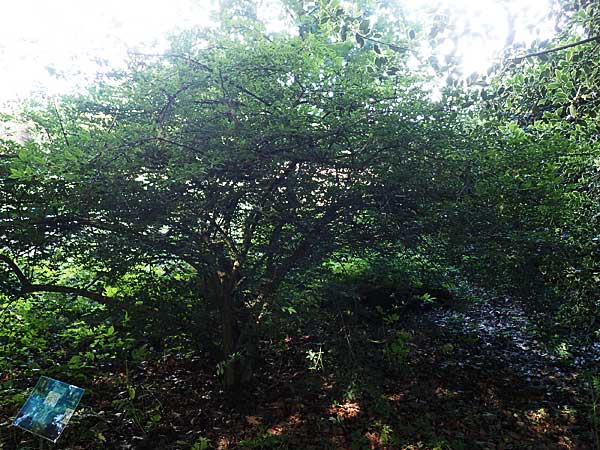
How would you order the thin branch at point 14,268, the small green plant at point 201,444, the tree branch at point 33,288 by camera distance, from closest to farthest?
the thin branch at point 14,268, the tree branch at point 33,288, the small green plant at point 201,444

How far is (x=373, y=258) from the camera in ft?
12.8

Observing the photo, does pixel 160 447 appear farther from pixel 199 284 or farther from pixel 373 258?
pixel 373 258

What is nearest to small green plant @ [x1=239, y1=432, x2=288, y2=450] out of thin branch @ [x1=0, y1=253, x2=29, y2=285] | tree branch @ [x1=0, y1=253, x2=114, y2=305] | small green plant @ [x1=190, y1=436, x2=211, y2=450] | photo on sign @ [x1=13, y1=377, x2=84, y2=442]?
small green plant @ [x1=190, y1=436, x2=211, y2=450]

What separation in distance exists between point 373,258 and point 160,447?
91.4 inches

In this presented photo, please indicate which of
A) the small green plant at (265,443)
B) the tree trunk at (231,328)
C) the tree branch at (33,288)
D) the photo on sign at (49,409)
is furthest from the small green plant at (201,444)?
the tree branch at (33,288)

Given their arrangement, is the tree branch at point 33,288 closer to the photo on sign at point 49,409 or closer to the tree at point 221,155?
the tree at point 221,155

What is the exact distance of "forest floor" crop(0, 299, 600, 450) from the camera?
11.2ft

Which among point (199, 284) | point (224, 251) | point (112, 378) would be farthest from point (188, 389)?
point (224, 251)

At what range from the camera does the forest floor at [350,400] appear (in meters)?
3.41

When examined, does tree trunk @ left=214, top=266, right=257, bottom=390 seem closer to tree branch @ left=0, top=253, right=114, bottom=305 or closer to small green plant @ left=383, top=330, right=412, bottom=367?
tree branch @ left=0, top=253, right=114, bottom=305

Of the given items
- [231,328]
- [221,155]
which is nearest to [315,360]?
[231,328]

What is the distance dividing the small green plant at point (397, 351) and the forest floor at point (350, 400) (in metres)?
0.02

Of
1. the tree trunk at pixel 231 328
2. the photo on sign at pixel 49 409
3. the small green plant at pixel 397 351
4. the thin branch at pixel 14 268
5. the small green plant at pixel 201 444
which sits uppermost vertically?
the small green plant at pixel 397 351

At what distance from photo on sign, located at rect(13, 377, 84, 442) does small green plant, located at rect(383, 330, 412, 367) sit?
2.90 meters
